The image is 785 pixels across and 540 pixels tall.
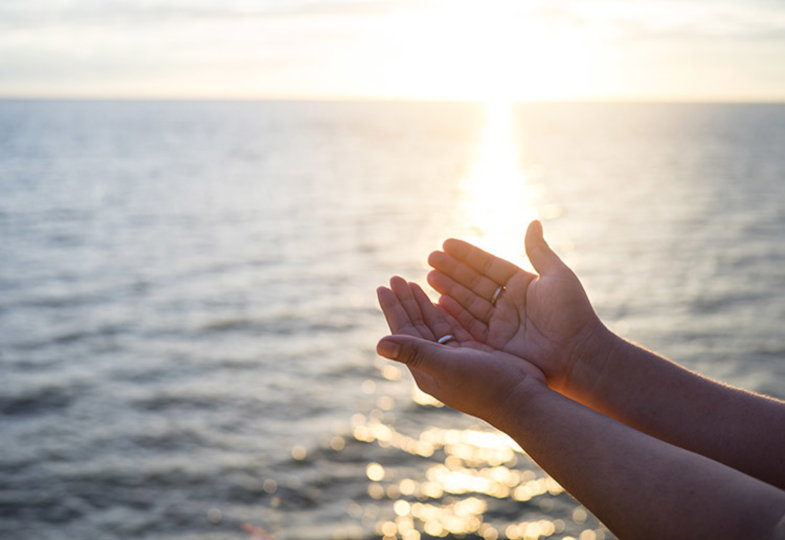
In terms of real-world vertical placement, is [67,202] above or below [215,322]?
above

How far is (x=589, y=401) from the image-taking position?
10.4 ft

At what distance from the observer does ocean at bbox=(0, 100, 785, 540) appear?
9148 mm

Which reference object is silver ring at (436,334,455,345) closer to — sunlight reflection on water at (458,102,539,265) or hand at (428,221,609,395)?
hand at (428,221,609,395)

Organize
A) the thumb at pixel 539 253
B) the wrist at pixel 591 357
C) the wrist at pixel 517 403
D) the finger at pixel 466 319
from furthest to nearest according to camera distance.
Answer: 1. the finger at pixel 466 319
2. the thumb at pixel 539 253
3. the wrist at pixel 591 357
4. the wrist at pixel 517 403

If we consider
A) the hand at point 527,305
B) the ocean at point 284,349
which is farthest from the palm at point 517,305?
the ocean at point 284,349

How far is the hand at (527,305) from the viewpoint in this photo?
10.4ft

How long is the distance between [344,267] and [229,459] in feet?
39.9

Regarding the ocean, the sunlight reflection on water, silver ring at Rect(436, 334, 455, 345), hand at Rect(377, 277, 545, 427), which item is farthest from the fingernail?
the sunlight reflection on water

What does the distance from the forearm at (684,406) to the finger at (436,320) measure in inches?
22.2

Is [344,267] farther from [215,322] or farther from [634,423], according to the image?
[634,423]

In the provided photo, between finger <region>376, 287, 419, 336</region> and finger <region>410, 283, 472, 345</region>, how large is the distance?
114 millimetres

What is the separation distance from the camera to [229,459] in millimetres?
10133

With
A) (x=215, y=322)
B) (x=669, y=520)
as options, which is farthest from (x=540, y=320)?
(x=215, y=322)

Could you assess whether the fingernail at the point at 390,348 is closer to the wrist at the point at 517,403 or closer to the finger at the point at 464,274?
the wrist at the point at 517,403
